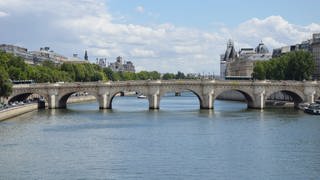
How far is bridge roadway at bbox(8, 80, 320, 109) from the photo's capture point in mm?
72438

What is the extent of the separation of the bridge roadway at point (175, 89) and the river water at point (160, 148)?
1390 cm

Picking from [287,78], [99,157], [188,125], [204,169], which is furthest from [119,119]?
[287,78]

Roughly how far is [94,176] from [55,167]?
2880 mm

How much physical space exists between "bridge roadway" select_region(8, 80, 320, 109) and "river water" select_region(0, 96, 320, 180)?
13.9 meters

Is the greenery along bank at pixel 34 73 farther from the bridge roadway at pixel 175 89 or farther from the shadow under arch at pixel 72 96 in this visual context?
the bridge roadway at pixel 175 89

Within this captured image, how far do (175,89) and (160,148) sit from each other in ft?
112

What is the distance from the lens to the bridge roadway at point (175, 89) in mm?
72438

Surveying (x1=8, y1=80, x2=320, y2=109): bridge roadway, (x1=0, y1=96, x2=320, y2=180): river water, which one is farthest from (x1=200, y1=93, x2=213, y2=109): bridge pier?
(x1=0, y1=96, x2=320, y2=180): river water

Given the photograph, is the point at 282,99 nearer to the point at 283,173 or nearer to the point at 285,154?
the point at 285,154

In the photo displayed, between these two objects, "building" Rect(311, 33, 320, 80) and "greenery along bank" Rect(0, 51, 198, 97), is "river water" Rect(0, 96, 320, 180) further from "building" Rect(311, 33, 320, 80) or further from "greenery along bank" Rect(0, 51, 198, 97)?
"building" Rect(311, 33, 320, 80)

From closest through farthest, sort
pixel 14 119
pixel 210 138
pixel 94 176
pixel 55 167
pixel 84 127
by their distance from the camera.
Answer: pixel 94 176 < pixel 55 167 < pixel 210 138 < pixel 84 127 < pixel 14 119

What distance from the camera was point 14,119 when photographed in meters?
57.7

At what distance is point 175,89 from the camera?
72.6 metres

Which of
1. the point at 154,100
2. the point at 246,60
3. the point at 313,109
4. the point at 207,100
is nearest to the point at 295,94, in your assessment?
the point at 207,100
